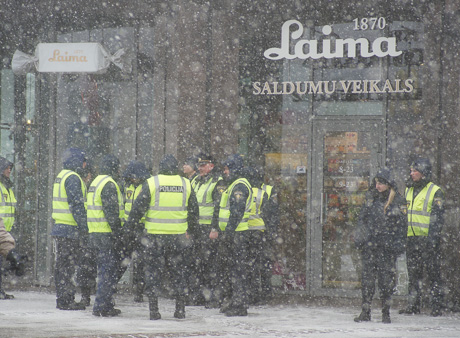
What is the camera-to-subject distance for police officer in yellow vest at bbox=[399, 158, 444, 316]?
10.9 m

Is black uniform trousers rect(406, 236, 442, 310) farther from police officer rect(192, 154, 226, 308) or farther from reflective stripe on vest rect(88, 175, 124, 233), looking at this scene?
reflective stripe on vest rect(88, 175, 124, 233)

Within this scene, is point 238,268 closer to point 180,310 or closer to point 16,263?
point 180,310

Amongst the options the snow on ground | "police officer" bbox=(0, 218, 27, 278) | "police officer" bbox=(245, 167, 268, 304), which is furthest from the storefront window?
"police officer" bbox=(0, 218, 27, 278)

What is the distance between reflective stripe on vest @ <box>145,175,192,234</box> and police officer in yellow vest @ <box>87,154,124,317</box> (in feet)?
1.67

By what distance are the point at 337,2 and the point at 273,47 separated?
1.24m

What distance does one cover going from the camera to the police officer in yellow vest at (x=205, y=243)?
11.6 m

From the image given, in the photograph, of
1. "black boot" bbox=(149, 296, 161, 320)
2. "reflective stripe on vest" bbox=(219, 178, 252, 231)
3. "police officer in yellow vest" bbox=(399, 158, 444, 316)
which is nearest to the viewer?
"black boot" bbox=(149, 296, 161, 320)

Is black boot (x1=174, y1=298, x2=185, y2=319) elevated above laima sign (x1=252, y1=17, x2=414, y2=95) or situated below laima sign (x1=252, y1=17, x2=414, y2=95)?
below

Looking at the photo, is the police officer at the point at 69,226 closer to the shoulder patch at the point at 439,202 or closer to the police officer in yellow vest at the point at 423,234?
the police officer in yellow vest at the point at 423,234

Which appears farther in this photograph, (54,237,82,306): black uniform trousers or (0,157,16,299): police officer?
(0,157,16,299): police officer

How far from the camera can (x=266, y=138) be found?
43.3ft

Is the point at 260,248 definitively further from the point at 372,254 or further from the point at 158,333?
the point at 158,333

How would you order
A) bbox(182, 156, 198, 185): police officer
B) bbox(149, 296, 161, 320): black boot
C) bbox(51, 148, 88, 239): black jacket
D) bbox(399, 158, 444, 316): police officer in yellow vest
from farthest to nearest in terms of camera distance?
bbox(182, 156, 198, 185): police officer < bbox(399, 158, 444, 316): police officer in yellow vest < bbox(51, 148, 88, 239): black jacket < bbox(149, 296, 161, 320): black boot

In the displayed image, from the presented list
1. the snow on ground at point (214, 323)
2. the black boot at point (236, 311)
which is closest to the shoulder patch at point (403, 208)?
the snow on ground at point (214, 323)
